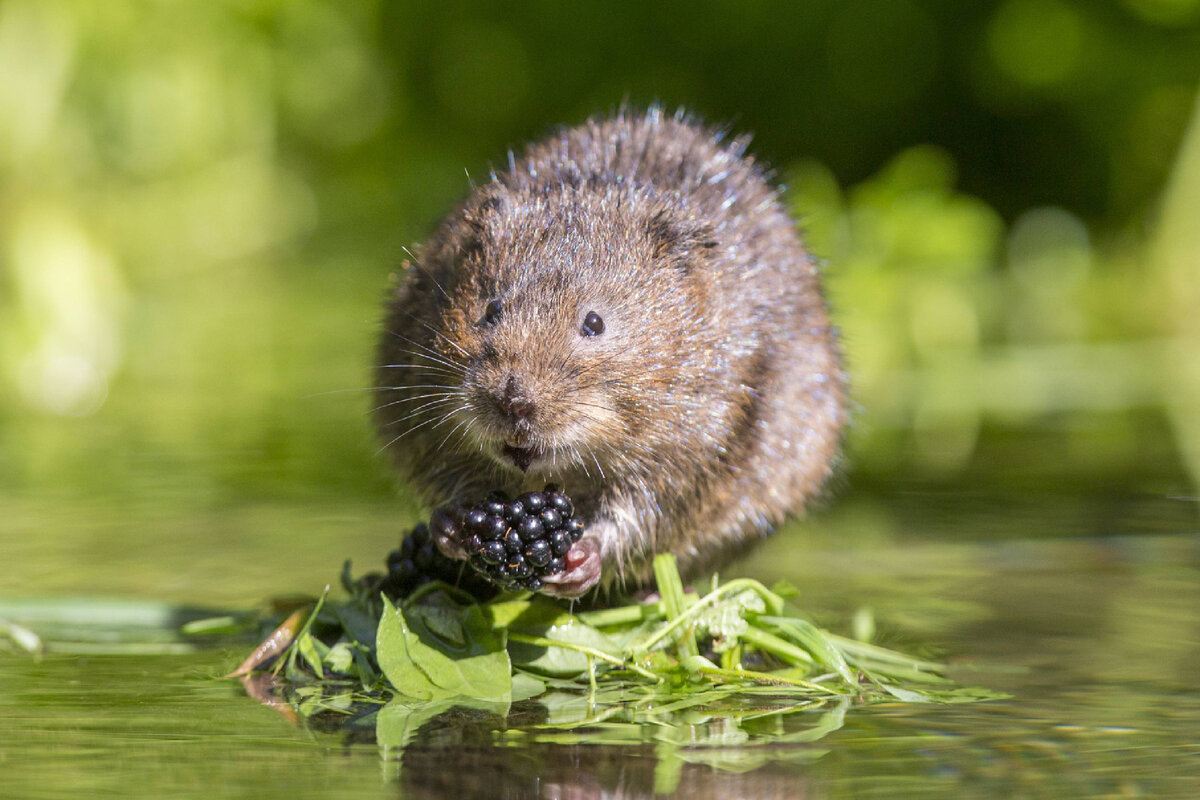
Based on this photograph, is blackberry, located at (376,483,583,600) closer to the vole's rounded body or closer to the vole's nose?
the vole's rounded body

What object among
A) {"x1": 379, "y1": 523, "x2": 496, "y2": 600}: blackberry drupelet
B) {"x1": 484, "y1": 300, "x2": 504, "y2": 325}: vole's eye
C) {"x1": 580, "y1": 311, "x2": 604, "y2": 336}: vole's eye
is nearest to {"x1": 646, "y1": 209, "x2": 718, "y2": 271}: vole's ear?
{"x1": 580, "y1": 311, "x2": 604, "y2": 336}: vole's eye

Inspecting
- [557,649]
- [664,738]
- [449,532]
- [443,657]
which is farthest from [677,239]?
[664,738]

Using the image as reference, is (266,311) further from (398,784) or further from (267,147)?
(398,784)

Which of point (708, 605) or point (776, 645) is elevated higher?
point (708, 605)

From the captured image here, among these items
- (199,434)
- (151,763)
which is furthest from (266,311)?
(151,763)

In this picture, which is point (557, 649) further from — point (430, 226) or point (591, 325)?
point (430, 226)

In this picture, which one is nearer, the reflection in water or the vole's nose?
the reflection in water

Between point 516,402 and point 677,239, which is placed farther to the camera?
point 677,239
